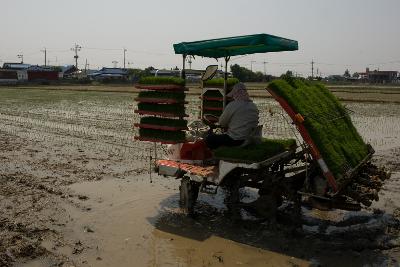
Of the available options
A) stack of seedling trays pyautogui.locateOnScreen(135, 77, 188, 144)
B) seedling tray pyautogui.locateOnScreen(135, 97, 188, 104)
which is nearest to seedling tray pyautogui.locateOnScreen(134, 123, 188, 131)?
stack of seedling trays pyautogui.locateOnScreen(135, 77, 188, 144)

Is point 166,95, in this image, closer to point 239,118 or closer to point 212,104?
point 239,118

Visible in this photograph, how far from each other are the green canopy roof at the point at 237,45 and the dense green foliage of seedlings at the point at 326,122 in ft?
1.94

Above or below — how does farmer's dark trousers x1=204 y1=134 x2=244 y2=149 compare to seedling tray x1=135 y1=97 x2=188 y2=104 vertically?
below

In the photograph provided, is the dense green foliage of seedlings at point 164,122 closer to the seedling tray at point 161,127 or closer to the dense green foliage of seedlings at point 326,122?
the seedling tray at point 161,127

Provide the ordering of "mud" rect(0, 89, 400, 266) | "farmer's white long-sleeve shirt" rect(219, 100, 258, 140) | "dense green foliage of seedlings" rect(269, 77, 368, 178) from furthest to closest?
"farmer's white long-sleeve shirt" rect(219, 100, 258, 140) < "dense green foliage of seedlings" rect(269, 77, 368, 178) < "mud" rect(0, 89, 400, 266)

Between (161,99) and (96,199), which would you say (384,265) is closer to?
(161,99)

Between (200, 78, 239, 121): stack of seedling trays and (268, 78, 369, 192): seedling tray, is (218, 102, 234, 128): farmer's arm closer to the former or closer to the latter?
(268, 78, 369, 192): seedling tray

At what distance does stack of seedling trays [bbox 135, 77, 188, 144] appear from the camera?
23.4ft

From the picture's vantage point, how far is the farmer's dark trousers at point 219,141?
6.90 metres

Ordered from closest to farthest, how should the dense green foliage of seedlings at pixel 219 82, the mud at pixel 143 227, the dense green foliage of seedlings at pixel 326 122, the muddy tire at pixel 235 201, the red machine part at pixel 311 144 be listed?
the mud at pixel 143 227 < the red machine part at pixel 311 144 < the dense green foliage of seedlings at pixel 326 122 < the muddy tire at pixel 235 201 < the dense green foliage of seedlings at pixel 219 82

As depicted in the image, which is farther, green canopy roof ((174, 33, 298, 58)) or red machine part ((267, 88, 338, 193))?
green canopy roof ((174, 33, 298, 58))

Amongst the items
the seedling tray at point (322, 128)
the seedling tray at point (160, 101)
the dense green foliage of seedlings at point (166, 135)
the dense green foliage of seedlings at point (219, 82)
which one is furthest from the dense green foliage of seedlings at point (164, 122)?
the seedling tray at point (322, 128)

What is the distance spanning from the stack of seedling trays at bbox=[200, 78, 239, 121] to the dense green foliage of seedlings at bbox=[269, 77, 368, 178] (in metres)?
1.68

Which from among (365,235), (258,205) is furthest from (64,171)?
(365,235)
